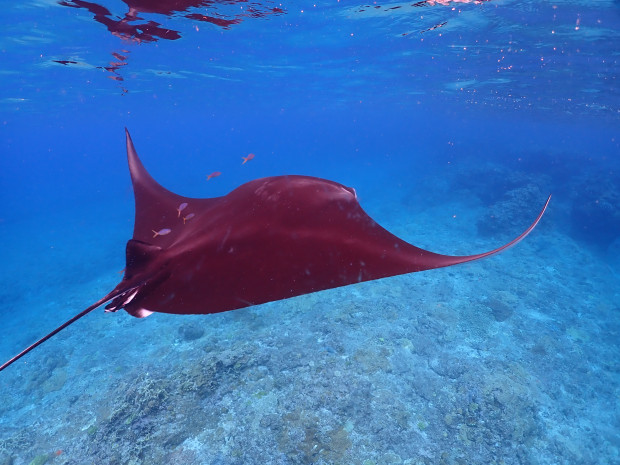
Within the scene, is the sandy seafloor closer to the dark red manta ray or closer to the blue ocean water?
the blue ocean water

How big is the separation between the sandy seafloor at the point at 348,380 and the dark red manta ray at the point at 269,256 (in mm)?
5303

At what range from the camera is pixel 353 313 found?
415 inches

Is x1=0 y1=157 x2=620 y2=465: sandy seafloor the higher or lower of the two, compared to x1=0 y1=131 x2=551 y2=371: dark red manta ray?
lower

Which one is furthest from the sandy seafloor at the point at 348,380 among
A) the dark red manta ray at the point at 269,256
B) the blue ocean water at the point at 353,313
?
the dark red manta ray at the point at 269,256

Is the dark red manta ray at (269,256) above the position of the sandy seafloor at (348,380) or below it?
above

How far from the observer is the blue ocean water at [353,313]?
6699 mm

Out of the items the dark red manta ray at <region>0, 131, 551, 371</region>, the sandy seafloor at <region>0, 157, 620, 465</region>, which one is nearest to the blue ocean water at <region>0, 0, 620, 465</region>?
the sandy seafloor at <region>0, 157, 620, 465</region>

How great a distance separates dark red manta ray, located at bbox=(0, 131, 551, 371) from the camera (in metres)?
2.18

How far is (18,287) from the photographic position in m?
19.1

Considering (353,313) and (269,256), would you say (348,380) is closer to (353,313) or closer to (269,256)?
(353,313)

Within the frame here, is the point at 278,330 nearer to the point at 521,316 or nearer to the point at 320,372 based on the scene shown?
the point at 320,372

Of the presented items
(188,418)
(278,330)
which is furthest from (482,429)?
(188,418)

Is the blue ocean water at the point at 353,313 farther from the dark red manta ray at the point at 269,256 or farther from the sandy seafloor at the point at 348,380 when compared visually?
the dark red manta ray at the point at 269,256

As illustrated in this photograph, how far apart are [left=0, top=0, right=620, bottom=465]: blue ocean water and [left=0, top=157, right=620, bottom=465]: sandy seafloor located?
54mm
